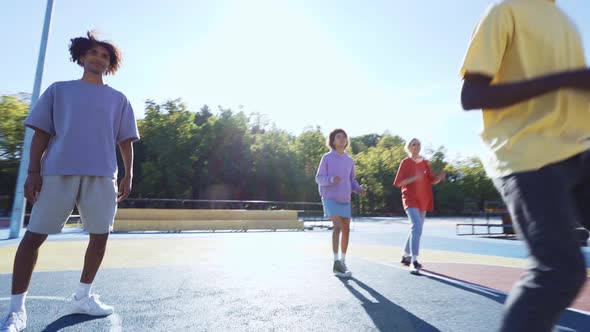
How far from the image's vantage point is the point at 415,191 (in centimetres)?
572

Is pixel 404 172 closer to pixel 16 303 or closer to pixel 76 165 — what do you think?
pixel 76 165

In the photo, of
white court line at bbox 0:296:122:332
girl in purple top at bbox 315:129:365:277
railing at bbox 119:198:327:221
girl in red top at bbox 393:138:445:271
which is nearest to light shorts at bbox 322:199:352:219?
girl in purple top at bbox 315:129:365:277

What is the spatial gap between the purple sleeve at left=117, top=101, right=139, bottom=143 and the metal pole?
9.00 m

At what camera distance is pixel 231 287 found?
4180 millimetres

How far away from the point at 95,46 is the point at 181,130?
32254mm

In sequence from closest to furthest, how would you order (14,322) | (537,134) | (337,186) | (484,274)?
(537,134), (14,322), (484,274), (337,186)

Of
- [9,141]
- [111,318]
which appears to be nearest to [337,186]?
[111,318]

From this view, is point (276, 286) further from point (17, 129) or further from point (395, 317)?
point (17, 129)

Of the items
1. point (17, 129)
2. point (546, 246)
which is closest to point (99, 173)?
point (546, 246)

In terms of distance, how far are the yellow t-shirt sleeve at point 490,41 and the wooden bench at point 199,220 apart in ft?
43.5

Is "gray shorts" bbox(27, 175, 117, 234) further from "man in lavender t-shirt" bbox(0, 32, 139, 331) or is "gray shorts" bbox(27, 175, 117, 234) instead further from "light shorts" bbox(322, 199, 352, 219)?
"light shorts" bbox(322, 199, 352, 219)

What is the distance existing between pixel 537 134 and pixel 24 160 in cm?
1244

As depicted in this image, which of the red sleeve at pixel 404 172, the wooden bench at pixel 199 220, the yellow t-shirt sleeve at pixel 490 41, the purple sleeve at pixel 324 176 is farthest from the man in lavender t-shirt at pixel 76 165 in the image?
the wooden bench at pixel 199 220

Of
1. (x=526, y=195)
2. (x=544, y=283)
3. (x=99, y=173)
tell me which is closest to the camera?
(x=544, y=283)
